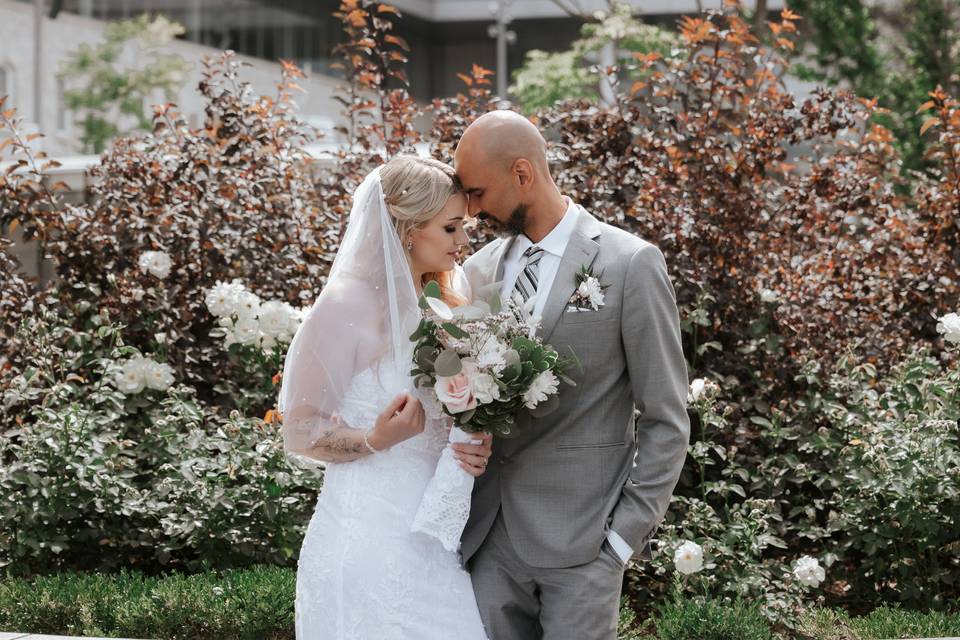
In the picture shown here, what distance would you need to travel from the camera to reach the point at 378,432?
3307 mm

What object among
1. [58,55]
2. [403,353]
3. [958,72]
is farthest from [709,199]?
[58,55]

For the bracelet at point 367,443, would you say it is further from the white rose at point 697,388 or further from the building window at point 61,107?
the building window at point 61,107

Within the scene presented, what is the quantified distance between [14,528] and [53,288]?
1.80m

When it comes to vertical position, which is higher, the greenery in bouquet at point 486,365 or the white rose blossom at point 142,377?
the greenery in bouquet at point 486,365

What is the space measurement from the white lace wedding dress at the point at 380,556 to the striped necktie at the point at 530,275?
436 mm

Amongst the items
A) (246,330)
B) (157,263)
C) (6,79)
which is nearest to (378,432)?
(246,330)

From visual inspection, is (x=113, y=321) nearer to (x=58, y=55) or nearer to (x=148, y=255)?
(x=148, y=255)

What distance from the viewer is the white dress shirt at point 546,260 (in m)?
3.42

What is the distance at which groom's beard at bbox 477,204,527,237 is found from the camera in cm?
347

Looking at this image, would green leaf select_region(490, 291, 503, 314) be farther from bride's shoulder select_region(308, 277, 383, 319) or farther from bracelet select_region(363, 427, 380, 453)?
bracelet select_region(363, 427, 380, 453)

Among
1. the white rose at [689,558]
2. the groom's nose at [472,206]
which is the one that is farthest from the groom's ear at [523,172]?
the white rose at [689,558]

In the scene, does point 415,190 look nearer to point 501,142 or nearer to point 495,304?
point 501,142

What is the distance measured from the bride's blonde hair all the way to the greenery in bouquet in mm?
308

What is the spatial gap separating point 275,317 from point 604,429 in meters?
2.70
